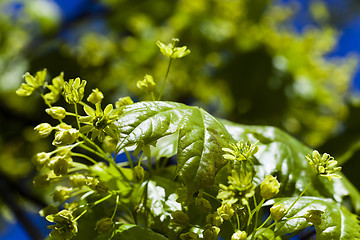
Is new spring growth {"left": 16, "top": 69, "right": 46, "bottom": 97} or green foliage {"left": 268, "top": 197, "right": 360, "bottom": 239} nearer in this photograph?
green foliage {"left": 268, "top": 197, "right": 360, "bottom": 239}

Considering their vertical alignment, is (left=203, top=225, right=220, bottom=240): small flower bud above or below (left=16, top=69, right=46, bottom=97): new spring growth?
below

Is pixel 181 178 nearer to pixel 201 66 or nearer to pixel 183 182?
pixel 183 182

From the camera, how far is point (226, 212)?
0.57 metres

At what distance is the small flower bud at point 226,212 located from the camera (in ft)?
1.83

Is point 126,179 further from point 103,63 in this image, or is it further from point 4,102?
point 4,102

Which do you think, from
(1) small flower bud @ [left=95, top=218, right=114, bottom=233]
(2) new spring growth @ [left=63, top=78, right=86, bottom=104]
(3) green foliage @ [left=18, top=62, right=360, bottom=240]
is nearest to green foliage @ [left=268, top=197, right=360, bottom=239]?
(3) green foliage @ [left=18, top=62, right=360, bottom=240]

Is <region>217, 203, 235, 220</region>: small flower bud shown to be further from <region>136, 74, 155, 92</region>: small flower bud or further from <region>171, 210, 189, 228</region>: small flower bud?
<region>136, 74, 155, 92</region>: small flower bud

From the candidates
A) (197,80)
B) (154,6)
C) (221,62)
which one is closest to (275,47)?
(221,62)

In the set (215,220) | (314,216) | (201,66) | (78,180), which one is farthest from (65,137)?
(201,66)

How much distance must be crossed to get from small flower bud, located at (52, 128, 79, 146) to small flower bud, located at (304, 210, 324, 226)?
349 mm

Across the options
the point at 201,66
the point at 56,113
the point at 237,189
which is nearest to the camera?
the point at 237,189

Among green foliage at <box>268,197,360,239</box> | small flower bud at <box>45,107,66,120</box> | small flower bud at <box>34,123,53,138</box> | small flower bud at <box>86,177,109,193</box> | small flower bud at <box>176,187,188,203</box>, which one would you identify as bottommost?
small flower bud at <box>86,177,109,193</box>

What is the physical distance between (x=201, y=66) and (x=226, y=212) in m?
1.49

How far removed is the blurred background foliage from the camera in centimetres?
188
